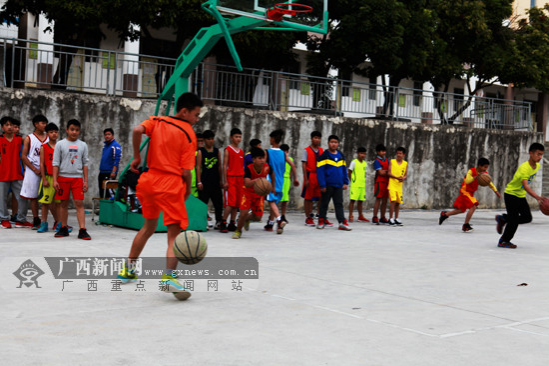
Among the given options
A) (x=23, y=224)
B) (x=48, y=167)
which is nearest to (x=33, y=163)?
(x=48, y=167)

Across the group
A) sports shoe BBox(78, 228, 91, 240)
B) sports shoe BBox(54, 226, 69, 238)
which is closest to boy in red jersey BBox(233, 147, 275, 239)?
sports shoe BBox(78, 228, 91, 240)

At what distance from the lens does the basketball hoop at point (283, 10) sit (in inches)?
429

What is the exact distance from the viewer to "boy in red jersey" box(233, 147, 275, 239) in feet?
36.3

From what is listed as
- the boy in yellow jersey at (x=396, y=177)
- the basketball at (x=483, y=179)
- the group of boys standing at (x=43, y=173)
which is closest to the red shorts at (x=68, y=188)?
the group of boys standing at (x=43, y=173)

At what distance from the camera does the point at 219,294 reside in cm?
645

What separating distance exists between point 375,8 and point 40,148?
456 inches

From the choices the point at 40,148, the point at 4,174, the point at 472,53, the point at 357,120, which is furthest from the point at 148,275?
the point at 472,53

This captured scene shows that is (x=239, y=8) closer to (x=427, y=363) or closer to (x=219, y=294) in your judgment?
(x=219, y=294)

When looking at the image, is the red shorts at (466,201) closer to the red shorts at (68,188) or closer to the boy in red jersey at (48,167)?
the red shorts at (68,188)

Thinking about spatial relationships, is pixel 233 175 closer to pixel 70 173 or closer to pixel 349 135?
pixel 70 173

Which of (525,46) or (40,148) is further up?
(525,46)

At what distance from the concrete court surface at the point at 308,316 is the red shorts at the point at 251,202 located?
Result: 1.49 meters

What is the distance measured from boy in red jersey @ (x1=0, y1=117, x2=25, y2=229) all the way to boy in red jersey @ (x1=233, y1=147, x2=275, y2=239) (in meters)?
3.67

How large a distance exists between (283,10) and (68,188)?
4.37 m
